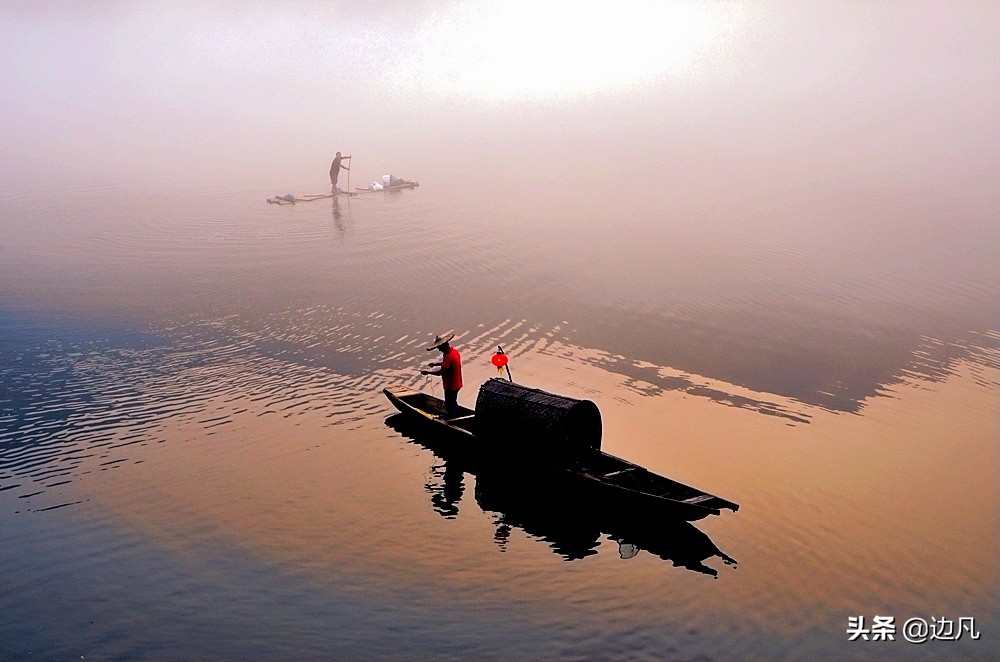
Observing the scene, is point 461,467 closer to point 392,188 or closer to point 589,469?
point 589,469

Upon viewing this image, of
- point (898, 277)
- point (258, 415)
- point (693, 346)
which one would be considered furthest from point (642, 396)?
point (898, 277)

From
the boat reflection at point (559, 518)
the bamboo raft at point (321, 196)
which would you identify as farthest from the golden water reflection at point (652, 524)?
the bamboo raft at point (321, 196)

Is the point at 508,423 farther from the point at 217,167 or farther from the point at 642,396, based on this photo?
the point at 217,167

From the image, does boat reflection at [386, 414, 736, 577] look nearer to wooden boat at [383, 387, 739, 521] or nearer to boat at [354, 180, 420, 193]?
wooden boat at [383, 387, 739, 521]

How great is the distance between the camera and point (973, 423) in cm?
1566

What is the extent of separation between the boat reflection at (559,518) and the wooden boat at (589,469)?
23cm

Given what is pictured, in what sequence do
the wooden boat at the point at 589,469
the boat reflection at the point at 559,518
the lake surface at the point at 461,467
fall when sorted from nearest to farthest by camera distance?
the lake surface at the point at 461,467
the wooden boat at the point at 589,469
the boat reflection at the point at 559,518

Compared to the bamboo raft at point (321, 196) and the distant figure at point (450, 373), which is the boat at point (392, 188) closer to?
the bamboo raft at point (321, 196)

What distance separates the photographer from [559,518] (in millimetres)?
12094

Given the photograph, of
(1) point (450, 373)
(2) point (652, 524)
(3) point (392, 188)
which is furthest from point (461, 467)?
(3) point (392, 188)

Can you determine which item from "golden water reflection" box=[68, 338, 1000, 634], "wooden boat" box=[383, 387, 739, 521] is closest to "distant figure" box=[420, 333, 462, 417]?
"wooden boat" box=[383, 387, 739, 521]

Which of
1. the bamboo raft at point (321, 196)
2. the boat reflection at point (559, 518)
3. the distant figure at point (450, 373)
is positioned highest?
the bamboo raft at point (321, 196)

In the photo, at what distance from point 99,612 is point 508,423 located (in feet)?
21.4

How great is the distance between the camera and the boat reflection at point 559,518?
11.1 metres
